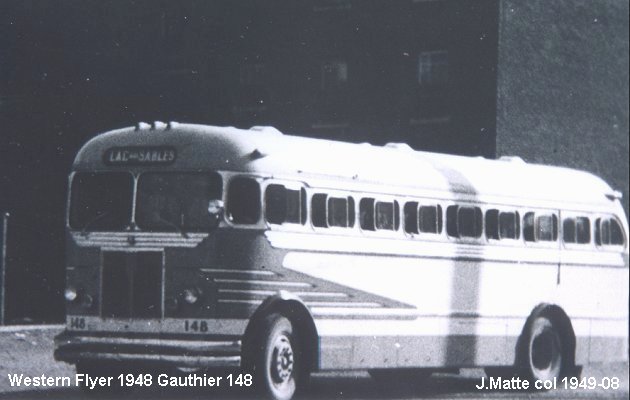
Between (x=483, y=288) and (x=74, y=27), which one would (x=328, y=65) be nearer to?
(x=74, y=27)

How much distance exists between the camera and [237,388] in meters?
16.0

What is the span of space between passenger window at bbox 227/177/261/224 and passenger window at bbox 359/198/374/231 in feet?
6.53

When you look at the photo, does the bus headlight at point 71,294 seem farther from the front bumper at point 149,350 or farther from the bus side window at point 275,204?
the bus side window at point 275,204

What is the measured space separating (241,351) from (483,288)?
5306mm

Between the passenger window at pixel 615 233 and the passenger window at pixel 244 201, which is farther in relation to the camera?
the passenger window at pixel 615 233

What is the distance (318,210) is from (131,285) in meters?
2.28

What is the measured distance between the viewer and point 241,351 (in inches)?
602

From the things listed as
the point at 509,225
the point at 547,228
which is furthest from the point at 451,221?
the point at 547,228

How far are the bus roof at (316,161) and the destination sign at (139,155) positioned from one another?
46 millimetres

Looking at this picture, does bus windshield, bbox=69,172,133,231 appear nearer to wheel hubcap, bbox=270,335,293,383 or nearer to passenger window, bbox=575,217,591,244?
wheel hubcap, bbox=270,335,293,383

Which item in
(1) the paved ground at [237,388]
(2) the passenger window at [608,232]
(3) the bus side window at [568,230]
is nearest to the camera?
(1) the paved ground at [237,388]

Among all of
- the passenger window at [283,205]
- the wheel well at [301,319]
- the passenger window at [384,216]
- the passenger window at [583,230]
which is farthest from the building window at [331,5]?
the wheel well at [301,319]

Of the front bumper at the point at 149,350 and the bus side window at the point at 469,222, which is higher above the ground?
the bus side window at the point at 469,222

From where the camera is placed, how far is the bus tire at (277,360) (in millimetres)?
15406
